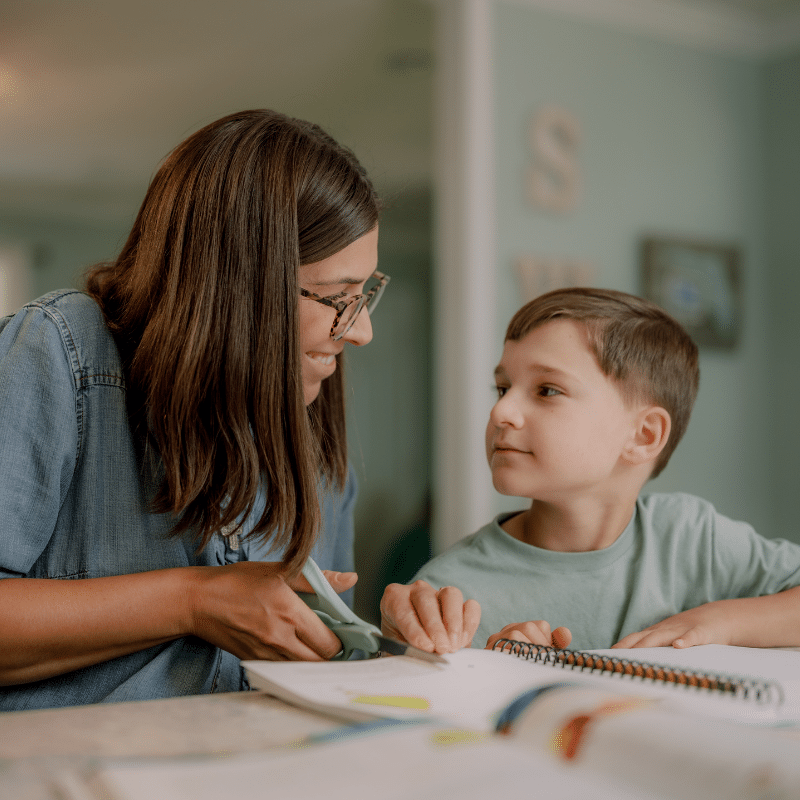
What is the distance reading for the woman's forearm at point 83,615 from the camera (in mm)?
742

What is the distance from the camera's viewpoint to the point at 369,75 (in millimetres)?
3066

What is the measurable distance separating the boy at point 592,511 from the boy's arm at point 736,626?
7 centimetres

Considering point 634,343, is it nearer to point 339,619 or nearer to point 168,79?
point 339,619

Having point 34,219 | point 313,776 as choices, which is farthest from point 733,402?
point 313,776

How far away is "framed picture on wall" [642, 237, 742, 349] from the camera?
3107 mm

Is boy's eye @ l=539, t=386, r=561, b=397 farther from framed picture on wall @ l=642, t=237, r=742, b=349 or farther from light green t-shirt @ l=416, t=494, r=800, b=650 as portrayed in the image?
framed picture on wall @ l=642, t=237, r=742, b=349

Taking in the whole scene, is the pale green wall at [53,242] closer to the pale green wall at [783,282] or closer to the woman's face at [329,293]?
the woman's face at [329,293]

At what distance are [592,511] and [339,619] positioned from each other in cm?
54

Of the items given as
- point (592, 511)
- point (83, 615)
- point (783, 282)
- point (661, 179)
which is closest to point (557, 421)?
point (592, 511)

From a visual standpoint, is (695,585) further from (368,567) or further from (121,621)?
(368,567)

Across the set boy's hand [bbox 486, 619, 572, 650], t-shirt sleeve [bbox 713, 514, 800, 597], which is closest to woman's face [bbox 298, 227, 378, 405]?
boy's hand [bbox 486, 619, 572, 650]

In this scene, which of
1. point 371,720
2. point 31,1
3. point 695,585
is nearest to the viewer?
point 371,720

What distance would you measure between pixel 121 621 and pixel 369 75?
2.71 metres

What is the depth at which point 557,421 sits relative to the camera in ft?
3.67
